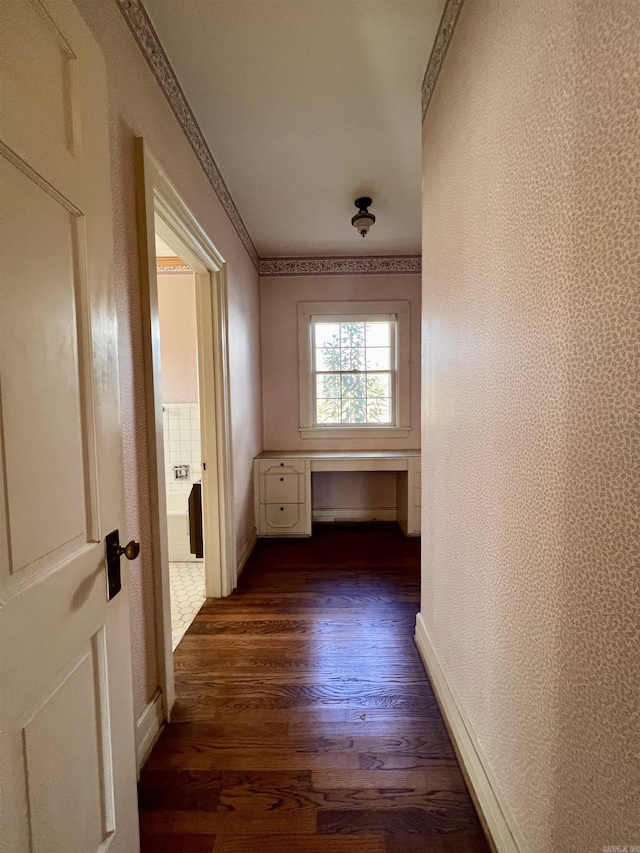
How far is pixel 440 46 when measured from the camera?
140 centimetres

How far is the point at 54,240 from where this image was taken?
2.32 ft

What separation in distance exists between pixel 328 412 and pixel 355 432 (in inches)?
14.1

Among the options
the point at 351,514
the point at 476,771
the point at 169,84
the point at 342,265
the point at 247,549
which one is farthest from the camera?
the point at 351,514

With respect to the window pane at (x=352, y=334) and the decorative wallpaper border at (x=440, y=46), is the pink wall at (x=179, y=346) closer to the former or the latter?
the window pane at (x=352, y=334)

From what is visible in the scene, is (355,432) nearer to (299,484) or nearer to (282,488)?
(299,484)

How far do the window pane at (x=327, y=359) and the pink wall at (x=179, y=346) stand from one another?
4.08 ft

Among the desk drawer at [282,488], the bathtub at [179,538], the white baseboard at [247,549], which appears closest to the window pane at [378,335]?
the desk drawer at [282,488]

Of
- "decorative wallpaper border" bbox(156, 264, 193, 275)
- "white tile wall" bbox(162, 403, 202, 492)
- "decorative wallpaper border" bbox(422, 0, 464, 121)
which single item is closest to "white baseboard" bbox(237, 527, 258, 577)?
"white tile wall" bbox(162, 403, 202, 492)

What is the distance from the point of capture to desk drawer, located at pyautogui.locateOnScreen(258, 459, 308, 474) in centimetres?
335

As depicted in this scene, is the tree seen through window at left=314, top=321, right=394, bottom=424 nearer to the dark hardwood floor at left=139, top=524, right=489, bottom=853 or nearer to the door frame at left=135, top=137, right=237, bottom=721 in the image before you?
the door frame at left=135, top=137, right=237, bottom=721

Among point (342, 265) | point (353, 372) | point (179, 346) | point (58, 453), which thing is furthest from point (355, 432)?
point (58, 453)

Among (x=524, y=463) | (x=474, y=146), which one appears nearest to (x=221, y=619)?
(x=524, y=463)

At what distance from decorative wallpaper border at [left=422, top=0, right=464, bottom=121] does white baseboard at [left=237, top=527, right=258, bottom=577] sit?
2868 mm

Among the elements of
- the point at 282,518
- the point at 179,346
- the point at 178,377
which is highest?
the point at 179,346
